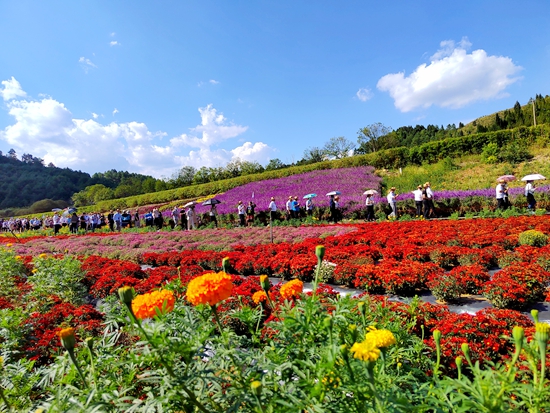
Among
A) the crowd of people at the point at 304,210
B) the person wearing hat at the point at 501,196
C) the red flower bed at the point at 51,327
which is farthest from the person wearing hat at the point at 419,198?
the red flower bed at the point at 51,327

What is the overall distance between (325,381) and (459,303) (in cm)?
370

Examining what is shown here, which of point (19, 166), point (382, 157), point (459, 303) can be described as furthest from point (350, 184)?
point (19, 166)

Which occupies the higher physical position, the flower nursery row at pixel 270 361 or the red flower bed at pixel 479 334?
the flower nursery row at pixel 270 361

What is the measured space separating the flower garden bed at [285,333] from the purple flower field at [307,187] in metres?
11.4

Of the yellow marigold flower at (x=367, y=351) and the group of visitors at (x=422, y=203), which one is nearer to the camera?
the yellow marigold flower at (x=367, y=351)

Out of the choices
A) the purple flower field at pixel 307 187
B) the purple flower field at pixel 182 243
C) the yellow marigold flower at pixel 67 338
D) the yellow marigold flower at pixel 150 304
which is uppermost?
the purple flower field at pixel 307 187

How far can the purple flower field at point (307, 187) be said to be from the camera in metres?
20.2

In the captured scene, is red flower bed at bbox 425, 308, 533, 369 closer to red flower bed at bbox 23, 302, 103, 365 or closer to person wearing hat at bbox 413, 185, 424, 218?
red flower bed at bbox 23, 302, 103, 365

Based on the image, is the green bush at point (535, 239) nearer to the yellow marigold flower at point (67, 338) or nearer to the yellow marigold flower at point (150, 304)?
the yellow marigold flower at point (150, 304)

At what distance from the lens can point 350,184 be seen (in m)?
22.1

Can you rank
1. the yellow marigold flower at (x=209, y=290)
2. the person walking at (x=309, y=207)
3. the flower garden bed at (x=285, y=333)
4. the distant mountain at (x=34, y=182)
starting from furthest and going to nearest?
the distant mountain at (x=34, y=182)
the person walking at (x=309, y=207)
the yellow marigold flower at (x=209, y=290)
the flower garden bed at (x=285, y=333)

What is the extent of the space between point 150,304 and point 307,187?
2321cm

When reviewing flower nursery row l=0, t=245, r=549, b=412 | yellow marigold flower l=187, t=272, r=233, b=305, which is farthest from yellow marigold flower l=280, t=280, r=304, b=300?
yellow marigold flower l=187, t=272, r=233, b=305

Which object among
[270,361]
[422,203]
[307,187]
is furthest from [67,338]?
[307,187]
